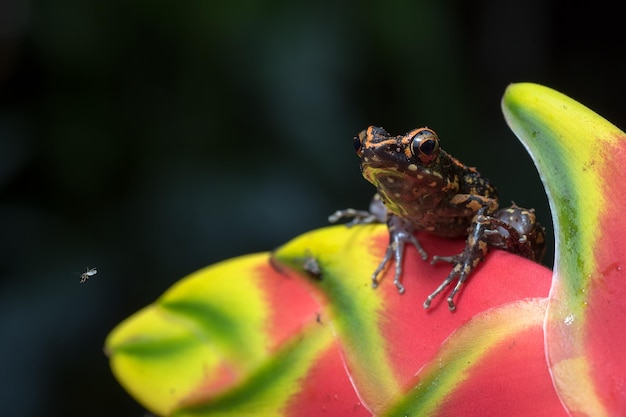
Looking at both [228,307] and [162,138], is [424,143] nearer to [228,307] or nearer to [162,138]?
[228,307]

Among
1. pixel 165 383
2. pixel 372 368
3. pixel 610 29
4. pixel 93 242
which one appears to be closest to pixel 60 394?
pixel 93 242

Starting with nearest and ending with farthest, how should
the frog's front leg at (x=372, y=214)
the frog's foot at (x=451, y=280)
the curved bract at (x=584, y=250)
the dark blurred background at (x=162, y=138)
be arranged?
1. the curved bract at (x=584, y=250)
2. the frog's foot at (x=451, y=280)
3. the frog's front leg at (x=372, y=214)
4. the dark blurred background at (x=162, y=138)

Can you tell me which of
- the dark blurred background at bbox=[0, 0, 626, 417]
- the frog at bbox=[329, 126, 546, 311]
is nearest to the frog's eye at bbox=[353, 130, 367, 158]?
the frog at bbox=[329, 126, 546, 311]

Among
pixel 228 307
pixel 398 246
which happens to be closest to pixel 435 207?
pixel 398 246

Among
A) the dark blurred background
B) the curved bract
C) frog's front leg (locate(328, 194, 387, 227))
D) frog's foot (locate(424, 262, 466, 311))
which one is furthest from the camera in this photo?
the dark blurred background

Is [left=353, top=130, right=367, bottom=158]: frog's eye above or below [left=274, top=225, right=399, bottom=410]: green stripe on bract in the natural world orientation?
above

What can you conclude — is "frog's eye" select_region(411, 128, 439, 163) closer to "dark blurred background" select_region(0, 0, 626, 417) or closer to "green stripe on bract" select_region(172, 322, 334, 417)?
"green stripe on bract" select_region(172, 322, 334, 417)

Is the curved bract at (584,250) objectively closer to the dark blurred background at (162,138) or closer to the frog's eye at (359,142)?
the frog's eye at (359,142)

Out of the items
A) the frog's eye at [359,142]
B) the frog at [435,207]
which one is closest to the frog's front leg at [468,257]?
the frog at [435,207]
